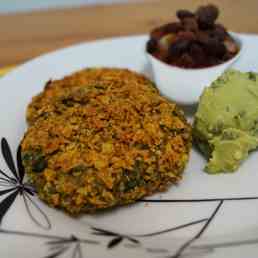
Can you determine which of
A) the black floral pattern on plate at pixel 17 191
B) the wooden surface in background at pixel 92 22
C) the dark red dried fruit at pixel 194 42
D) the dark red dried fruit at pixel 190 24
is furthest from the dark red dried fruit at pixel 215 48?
the wooden surface in background at pixel 92 22

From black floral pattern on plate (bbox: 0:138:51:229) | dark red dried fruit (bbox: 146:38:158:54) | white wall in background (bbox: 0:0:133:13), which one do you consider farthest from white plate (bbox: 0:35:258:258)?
white wall in background (bbox: 0:0:133:13)

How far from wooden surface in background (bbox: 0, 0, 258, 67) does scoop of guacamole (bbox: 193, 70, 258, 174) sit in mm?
1235

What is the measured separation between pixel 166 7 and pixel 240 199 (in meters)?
1.89

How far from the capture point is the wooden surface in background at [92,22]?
253 centimetres

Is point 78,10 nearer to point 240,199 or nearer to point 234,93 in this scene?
point 234,93

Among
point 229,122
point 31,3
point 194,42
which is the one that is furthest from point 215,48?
point 31,3

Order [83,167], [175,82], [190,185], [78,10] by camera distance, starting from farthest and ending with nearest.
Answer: [78,10], [175,82], [190,185], [83,167]

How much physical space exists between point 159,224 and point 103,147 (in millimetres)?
303

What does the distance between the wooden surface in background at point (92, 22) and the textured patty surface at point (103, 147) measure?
3.58 feet

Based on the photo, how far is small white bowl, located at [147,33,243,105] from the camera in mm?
1688

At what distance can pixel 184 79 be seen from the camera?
1704 mm

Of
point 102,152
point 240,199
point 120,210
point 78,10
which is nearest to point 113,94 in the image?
point 102,152

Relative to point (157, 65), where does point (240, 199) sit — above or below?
below

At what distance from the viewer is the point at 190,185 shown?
4.77 feet
